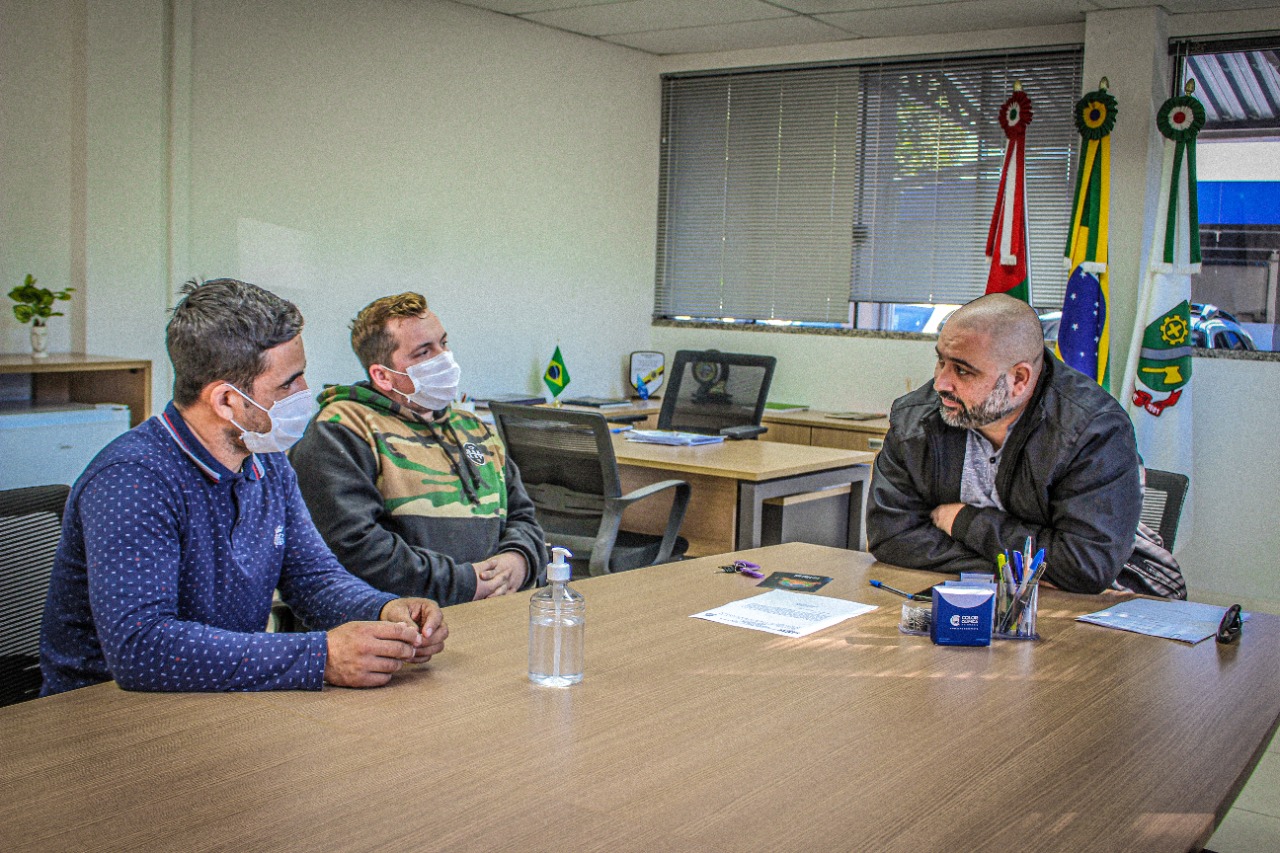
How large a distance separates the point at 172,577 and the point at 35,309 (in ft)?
9.70

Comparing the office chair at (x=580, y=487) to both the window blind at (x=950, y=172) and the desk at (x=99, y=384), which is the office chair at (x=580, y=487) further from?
the window blind at (x=950, y=172)

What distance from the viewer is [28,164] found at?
14.8ft

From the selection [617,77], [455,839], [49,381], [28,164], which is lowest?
[455,839]

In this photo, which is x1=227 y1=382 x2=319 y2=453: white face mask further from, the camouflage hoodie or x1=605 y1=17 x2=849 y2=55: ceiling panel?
x1=605 y1=17 x2=849 y2=55: ceiling panel

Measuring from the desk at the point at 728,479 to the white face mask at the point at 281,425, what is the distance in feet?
7.46

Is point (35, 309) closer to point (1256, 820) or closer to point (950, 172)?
point (1256, 820)

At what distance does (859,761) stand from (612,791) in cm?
34

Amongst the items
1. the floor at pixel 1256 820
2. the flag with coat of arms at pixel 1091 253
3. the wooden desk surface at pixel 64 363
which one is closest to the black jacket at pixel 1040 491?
the floor at pixel 1256 820

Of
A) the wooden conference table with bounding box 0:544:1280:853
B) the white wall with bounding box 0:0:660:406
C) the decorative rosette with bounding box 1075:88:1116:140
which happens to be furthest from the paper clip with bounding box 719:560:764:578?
the decorative rosette with bounding box 1075:88:1116:140

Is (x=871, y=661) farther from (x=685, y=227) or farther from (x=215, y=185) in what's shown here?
(x=685, y=227)

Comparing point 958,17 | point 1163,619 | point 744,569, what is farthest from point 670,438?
point 958,17

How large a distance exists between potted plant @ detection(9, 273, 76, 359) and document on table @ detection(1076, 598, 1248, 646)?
3592mm

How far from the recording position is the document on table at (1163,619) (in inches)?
90.7

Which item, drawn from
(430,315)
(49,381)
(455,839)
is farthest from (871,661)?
(49,381)
